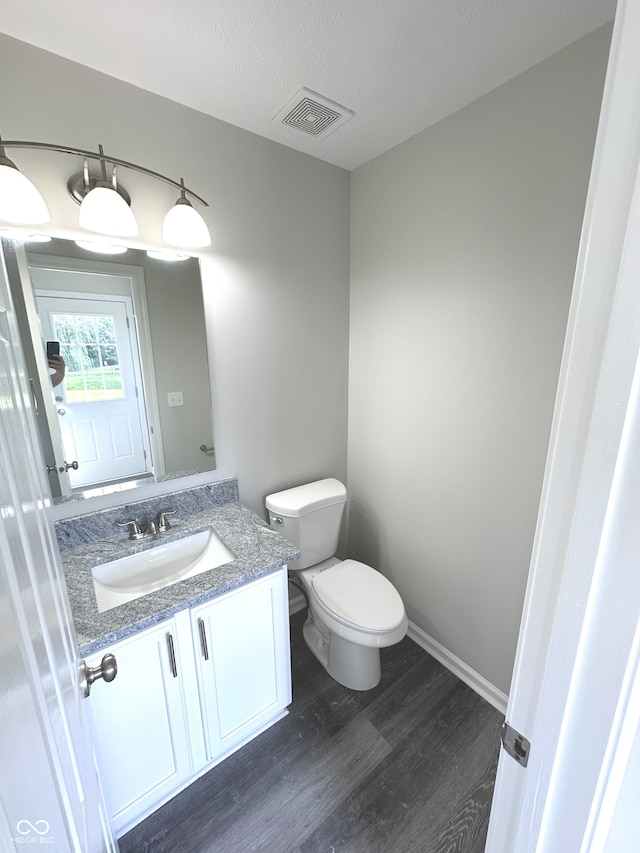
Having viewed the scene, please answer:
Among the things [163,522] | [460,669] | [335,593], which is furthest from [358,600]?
[163,522]

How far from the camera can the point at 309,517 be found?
1.72m

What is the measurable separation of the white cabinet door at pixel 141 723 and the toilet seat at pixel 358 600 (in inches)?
24.3

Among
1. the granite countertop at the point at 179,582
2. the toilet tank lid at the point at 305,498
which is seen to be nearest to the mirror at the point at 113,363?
the granite countertop at the point at 179,582

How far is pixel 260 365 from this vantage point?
66.0 inches

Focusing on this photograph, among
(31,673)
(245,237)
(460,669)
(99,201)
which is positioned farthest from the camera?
(460,669)

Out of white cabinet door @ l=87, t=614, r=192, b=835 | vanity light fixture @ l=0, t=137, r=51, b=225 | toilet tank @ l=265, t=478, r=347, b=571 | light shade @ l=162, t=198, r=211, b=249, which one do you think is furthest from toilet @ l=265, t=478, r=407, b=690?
vanity light fixture @ l=0, t=137, r=51, b=225

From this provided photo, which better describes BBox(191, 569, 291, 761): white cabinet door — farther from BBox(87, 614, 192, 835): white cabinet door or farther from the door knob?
the door knob

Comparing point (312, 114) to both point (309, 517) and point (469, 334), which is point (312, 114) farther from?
point (309, 517)

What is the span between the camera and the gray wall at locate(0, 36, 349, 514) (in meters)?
1.13

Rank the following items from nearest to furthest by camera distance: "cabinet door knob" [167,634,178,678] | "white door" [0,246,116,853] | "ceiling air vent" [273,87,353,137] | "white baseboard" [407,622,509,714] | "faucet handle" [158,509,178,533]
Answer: "white door" [0,246,116,853] < "cabinet door knob" [167,634,178,678] < "ceiling air vent" [273,87,353,137] < "faucet handle" [158,509,178,533] < "white baseboard" [407,622,509,714]

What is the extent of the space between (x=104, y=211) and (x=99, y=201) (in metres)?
0.03

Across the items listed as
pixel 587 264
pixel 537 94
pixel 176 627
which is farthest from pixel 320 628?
pixel 537 94

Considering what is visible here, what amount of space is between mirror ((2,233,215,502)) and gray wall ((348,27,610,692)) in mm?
906

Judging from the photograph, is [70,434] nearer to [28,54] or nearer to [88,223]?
[88,223]
